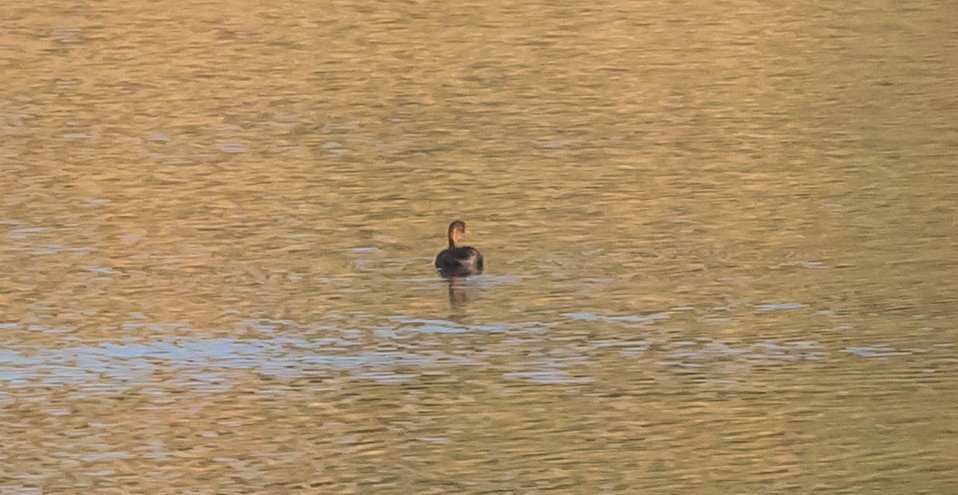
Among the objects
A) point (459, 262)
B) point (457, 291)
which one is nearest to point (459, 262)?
point (459, 262)

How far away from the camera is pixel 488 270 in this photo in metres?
19.9

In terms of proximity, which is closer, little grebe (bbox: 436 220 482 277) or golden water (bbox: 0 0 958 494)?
golden water (bbox: 0 0 958 494)

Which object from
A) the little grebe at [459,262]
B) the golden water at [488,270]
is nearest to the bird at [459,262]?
the little grebe at [459,262]

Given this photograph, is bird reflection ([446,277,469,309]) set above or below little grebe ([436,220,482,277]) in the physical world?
below

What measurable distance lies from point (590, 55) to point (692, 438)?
23432mm

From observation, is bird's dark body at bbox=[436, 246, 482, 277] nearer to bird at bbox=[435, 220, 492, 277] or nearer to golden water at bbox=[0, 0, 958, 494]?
bird at bbox=[435, 220, 492, 277]

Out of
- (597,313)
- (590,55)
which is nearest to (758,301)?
(597,313)

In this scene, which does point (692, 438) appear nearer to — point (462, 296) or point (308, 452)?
point (308, 452)

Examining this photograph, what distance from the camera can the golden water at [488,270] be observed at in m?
14.2

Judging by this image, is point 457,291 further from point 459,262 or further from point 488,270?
point 488,270

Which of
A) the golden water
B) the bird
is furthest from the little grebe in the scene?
the golden water

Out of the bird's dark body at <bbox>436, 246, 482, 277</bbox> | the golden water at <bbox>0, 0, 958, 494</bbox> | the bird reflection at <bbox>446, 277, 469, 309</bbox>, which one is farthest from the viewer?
the bird's dark body at <bbox>436, 246, 482, 277</bbox>

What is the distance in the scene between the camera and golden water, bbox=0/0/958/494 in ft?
46.5

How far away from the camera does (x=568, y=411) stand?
14883 mm
